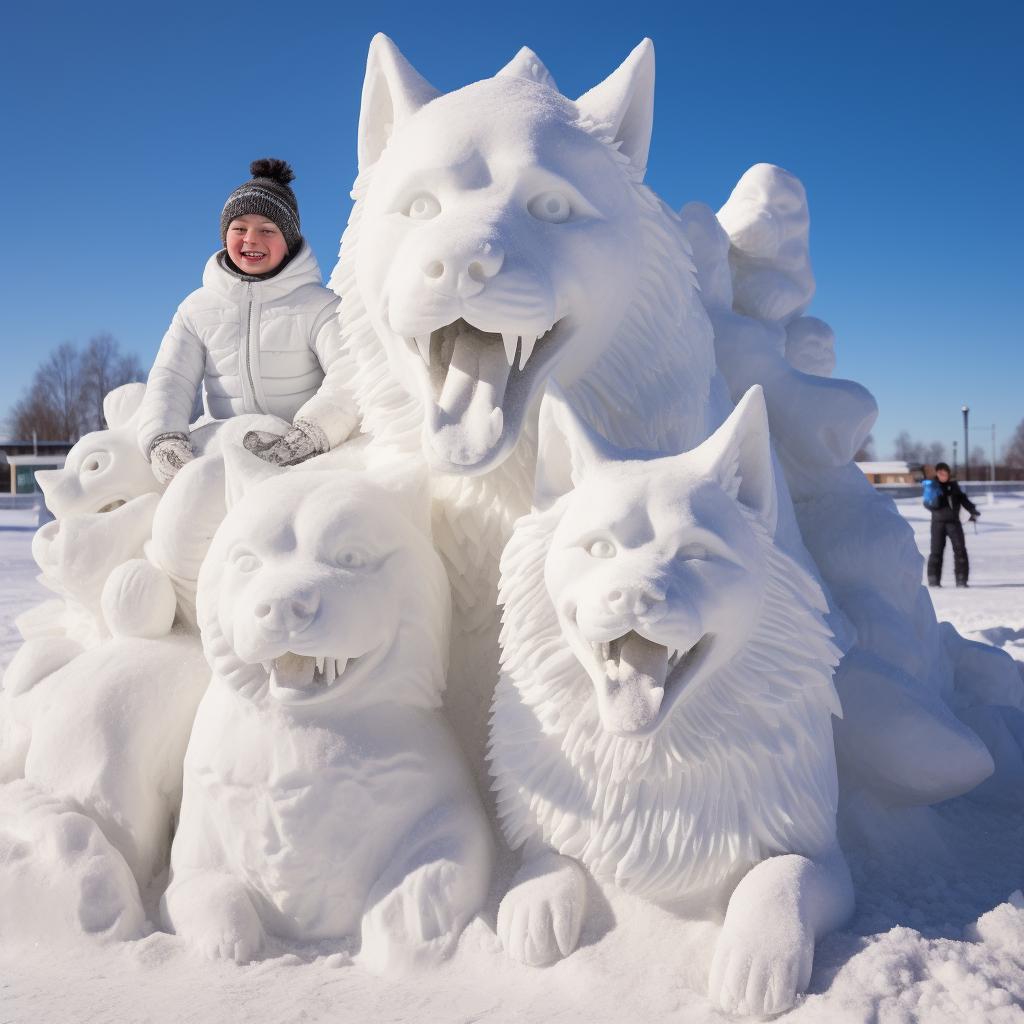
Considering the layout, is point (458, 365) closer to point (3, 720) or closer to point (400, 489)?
point (400, 489)

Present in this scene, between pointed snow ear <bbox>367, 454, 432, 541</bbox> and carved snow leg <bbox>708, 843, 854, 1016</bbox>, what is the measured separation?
1067mm

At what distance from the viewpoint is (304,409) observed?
269 cm

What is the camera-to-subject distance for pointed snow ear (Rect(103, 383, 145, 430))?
10.6ft

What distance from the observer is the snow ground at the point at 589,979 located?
165 centimetres

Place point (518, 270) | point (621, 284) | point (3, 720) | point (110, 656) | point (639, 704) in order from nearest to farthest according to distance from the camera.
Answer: point (639, 704)
point (518, 270)
point (621, 284)
point (110, 656)
point (3, 720)

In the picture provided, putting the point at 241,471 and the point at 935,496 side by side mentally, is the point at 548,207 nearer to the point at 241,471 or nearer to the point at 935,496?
the point at 241,471

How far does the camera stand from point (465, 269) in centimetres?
178

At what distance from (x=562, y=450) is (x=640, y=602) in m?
Answer: 0.48

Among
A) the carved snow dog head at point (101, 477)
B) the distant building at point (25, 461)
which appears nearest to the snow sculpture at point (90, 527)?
the carved snow dog head at point (101, 477)

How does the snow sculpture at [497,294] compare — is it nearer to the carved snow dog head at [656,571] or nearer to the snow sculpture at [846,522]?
the carved snow dog head at [656,571]

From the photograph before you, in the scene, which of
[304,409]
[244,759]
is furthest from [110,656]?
[304,409]

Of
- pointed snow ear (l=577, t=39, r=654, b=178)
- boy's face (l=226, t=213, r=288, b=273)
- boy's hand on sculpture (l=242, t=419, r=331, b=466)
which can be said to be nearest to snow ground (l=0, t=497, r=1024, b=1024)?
boy's hand on sculpture (l=242, t=419, r=331, b=466)

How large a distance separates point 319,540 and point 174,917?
0.90 m

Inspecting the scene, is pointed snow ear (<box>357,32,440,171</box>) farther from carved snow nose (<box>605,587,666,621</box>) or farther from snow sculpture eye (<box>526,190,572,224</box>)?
carved snow nose (<box>605,587,666,621</box>)
